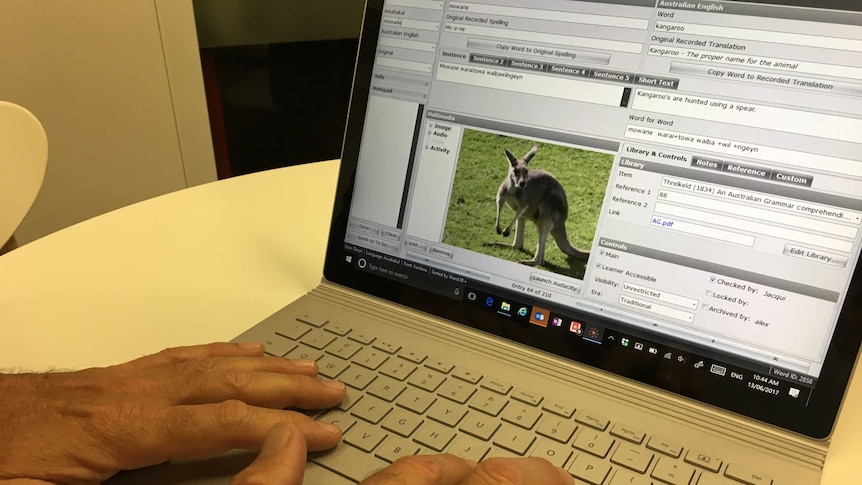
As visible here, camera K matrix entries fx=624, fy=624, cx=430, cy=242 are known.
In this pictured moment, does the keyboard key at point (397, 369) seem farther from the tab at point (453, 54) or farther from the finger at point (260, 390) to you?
the tab at point (453, 54)

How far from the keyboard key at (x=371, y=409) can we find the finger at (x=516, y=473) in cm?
10

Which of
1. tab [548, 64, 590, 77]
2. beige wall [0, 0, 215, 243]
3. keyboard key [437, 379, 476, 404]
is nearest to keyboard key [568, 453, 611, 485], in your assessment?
keyboard key [437, 379, 476, 404]

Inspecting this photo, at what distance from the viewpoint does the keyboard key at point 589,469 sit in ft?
1.40

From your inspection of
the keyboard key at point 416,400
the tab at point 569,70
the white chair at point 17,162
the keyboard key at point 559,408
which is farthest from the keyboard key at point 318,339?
the white chair at point 17,162

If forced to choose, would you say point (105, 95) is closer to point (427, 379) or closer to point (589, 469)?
point (427, 379)

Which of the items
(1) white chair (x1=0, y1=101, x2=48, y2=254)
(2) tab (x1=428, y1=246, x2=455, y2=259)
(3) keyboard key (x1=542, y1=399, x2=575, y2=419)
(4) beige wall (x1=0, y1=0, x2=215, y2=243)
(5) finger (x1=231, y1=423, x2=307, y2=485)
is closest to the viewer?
(5) finger (x1=231, y1=423, x2=307, y2=485)

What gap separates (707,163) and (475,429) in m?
0.27

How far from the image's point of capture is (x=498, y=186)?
56 cm

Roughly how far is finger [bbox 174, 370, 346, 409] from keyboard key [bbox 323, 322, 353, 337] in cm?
10

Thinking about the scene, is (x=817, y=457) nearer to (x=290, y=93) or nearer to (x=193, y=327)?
(x=193, y=327)

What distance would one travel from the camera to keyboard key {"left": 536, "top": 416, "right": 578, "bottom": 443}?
46 centimetres

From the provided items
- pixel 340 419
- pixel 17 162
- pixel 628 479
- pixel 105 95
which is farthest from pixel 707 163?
pixel 105 95

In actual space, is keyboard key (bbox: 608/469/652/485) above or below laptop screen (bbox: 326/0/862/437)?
below

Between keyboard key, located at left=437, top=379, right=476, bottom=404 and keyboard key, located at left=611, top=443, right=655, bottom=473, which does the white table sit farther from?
keyboard key, located at left=437, top=379, right=476, bottom=404
